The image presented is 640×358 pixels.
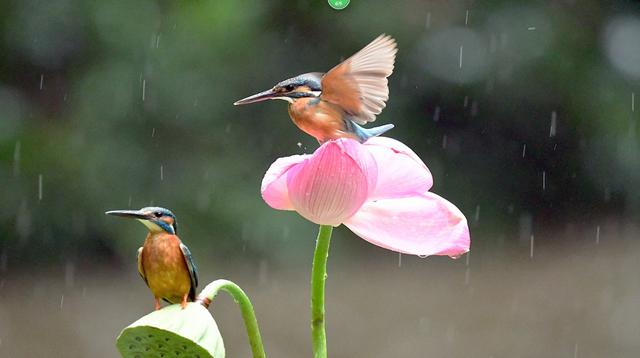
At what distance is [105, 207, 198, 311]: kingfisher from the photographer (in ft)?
1.55

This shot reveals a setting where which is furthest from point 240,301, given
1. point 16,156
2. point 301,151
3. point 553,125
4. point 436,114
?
point 553,125

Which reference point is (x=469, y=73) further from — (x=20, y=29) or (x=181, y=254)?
(x=181, y=254)

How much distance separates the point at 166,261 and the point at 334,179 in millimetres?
98

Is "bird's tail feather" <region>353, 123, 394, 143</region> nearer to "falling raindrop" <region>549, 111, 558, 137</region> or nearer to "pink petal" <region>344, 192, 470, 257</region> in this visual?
"pink petal" <region>344, 192, 470, 257</region>

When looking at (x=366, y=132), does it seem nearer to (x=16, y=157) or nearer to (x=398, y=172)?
(x=398, y=172)

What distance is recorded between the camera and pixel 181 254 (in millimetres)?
483

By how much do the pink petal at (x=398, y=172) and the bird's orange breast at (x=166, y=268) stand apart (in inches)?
3.9

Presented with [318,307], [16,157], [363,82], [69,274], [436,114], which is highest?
[363,82]

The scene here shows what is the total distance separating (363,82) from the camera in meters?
0.49

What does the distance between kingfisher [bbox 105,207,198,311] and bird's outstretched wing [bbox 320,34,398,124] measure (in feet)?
0.33

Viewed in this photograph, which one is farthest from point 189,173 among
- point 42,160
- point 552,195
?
point 552,195

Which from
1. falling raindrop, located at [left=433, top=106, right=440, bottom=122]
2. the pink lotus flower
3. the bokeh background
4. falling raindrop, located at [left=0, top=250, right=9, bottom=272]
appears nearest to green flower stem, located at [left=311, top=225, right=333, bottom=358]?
the pink lotus flower

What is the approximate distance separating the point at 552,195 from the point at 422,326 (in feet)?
2.13

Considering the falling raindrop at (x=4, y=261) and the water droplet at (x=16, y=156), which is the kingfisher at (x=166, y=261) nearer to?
the water droplet at (x=16, y=156)
